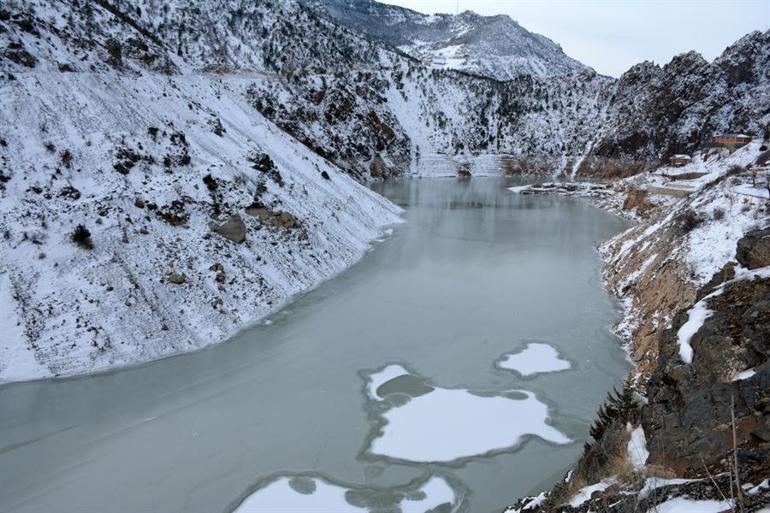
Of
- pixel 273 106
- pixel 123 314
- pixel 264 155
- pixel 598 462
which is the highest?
pixel 273 106

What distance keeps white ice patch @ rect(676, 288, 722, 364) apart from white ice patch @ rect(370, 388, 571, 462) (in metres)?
5.05

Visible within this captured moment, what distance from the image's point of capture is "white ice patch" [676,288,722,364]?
821cm

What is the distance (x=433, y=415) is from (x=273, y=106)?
66.1 meters

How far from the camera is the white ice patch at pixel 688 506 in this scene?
4.95 m

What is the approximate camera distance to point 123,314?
17328 millimetres

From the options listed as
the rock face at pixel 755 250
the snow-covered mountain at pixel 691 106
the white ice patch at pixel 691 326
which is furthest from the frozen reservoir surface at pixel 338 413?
the snow-covered mountain at pixel 691 106

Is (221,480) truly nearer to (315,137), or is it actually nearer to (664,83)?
(315,137)

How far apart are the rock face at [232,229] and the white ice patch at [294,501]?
13680 millimetres

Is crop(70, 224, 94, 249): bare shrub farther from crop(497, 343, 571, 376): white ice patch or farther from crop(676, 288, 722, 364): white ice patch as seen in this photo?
crop(676, 288, 722, 364): white ice patch

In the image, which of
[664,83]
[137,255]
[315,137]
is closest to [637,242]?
[137,255]

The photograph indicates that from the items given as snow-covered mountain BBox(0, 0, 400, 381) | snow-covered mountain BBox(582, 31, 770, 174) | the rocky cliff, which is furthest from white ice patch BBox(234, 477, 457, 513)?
snow-covered mountain BBox(582, 31, 770, 174)

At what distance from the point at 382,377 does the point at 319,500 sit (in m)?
5.55

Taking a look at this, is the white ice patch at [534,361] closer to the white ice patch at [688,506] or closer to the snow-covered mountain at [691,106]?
the white ice patch at [688,506]

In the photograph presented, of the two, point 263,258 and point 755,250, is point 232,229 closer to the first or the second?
point 263,258
